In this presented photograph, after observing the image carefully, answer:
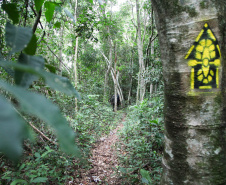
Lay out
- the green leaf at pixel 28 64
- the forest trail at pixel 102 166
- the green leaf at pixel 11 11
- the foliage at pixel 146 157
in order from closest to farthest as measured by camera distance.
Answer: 1. the green leaf at pixel 28 64
2. the green leaf at pixel 11 11
3. the foliage at pixel 146 157
4. the forest trail at pixel 102 166

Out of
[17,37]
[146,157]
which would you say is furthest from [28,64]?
[146,157]

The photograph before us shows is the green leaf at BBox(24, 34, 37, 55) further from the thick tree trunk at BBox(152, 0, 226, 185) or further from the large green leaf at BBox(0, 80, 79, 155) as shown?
the thick tree trunk at BBox(152, 0, 226, 185)

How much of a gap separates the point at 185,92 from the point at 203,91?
108 millimetres

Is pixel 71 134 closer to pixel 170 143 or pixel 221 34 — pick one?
pixel 170 143

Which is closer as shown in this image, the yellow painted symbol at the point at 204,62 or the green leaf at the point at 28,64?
the green leaf at the point at 28,64

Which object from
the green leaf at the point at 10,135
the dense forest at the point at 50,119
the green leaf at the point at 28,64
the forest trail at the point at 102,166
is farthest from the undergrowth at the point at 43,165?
the green leaf at the point at 10,135

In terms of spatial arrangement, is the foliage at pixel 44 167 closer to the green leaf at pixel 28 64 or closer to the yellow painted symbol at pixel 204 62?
the green leaf at pixel 28 64

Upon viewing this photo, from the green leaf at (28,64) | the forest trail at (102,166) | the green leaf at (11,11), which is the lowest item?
the forest trail at (102,166)

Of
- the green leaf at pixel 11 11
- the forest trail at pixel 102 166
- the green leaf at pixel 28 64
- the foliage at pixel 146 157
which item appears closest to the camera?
the green leaf at pixel 28 64

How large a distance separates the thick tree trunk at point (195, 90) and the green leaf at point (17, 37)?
899 mm

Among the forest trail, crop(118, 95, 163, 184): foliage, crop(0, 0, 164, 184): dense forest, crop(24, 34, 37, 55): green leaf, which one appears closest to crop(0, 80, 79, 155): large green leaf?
crop(0, 0, 164, 184): dense forest

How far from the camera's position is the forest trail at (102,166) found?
2.32 m

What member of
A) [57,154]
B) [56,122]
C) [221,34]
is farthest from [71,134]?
[57,154]

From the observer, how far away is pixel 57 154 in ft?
8.50
